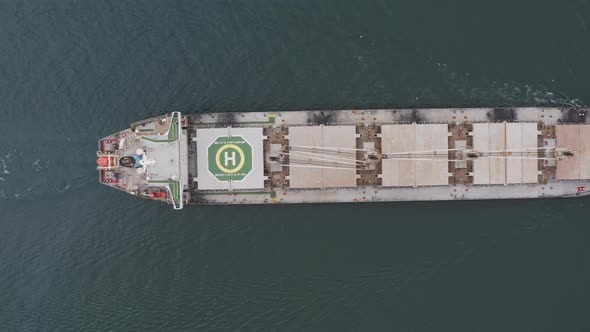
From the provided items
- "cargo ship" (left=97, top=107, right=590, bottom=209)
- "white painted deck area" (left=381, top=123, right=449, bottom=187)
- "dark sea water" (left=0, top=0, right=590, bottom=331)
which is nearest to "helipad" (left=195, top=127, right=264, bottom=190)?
"cargo ship" (left=97, top=107, right=590, bottom=209)

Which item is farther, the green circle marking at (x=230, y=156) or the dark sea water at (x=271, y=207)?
the dark sea water at (x=271, y=207)

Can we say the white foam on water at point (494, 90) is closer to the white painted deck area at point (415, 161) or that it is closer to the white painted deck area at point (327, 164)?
the white painted deck area at point (415, 161)

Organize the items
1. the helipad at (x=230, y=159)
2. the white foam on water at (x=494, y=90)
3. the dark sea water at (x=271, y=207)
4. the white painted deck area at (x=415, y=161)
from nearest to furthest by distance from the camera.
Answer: the white painted deck area at (x=415, y=161), the helipad at (x=230, y=159), the dark sea water at (x=271, y=207), the white foam on water at (x=494, y=90)

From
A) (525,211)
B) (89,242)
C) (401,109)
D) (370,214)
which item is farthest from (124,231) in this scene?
(525,211)

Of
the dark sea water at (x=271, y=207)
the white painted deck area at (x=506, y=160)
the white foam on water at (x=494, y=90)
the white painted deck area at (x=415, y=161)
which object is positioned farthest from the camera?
the white foam on water at (x=494, y=90)

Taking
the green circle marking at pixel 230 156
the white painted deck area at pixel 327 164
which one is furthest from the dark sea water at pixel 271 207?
the green circle marking at pixel 230 156

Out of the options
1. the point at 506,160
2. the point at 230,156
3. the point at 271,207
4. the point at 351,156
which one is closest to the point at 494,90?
the point at 506,160

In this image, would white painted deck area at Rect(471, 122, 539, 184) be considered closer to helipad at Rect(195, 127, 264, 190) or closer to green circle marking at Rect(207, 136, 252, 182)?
helipad at Rect(195, 127, 264, 190)
